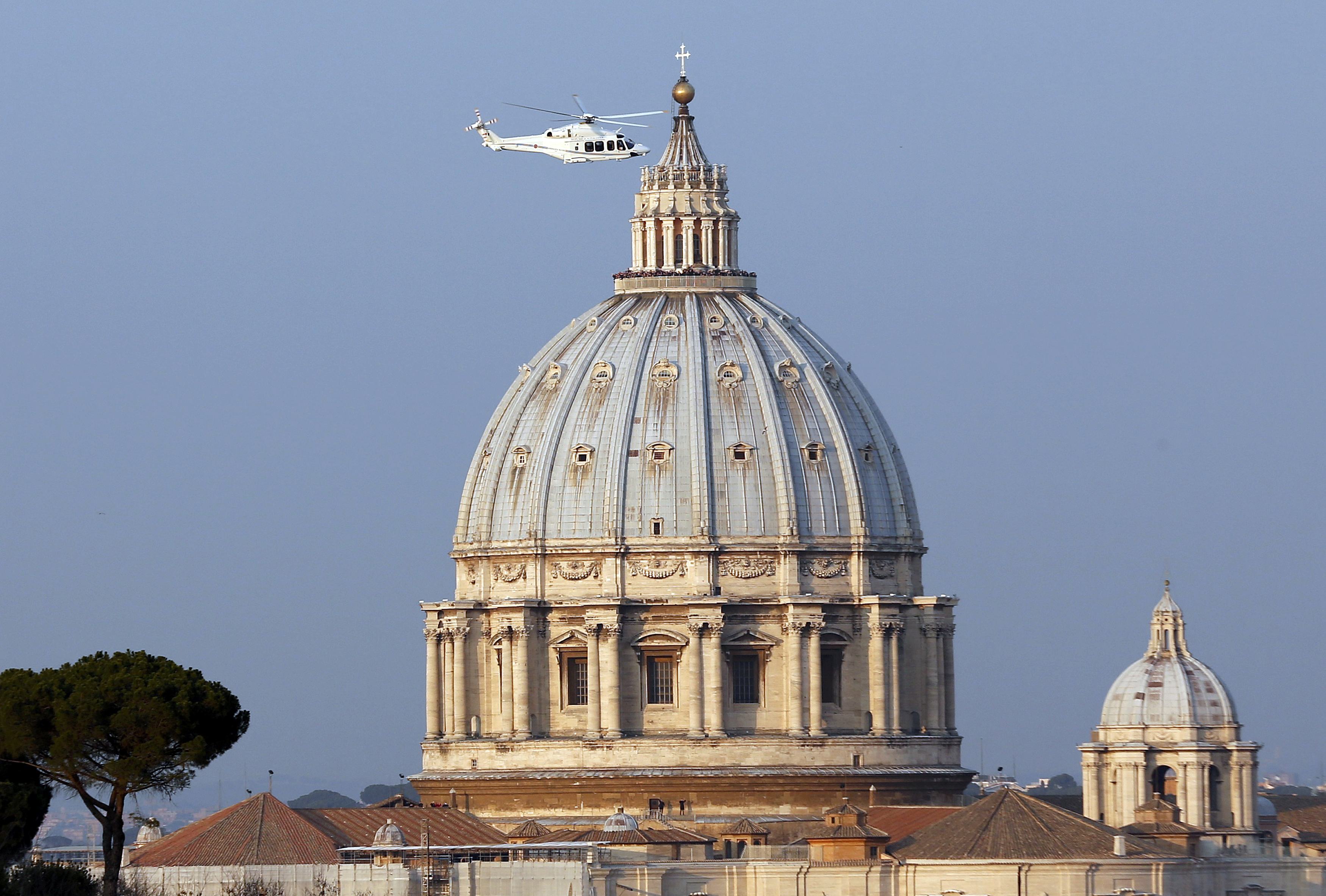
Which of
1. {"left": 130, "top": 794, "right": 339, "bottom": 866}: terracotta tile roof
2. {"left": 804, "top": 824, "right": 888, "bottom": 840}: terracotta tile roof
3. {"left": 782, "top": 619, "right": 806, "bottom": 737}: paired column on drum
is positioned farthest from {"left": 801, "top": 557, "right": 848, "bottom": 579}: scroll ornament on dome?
{"left": 130, "top": 794, "right": 339, "bottom": 866}: terracotta tile roof

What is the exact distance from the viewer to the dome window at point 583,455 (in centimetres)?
13812

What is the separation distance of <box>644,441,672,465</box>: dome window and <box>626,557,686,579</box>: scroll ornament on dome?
2763 mm

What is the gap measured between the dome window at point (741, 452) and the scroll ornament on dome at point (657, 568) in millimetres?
3280

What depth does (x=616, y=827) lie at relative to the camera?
12775cm

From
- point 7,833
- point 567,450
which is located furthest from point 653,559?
point 7,833

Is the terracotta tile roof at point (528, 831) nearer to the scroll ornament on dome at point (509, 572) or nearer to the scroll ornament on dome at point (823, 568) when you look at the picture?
the scroll ornament on dome at point (509, 572)

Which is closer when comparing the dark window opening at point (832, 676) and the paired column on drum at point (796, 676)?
the paired column on drum at point (796, 676)

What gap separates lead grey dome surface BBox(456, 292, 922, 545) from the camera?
451 ft

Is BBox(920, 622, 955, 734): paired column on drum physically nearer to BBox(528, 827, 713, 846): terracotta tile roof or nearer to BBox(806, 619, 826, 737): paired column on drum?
BBox(806, 619, 826, 737): paired column on drum

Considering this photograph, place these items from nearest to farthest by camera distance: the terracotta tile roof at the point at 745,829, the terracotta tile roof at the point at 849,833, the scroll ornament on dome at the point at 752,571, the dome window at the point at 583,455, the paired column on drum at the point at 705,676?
the terracotta tile roof at the point at 849,833 < the terracotta tile roof at the point at 745,829 < the paired column on drum at the point at 705,676 < the scroll ornament on dome at the point at 752,571 < the dome window at the point at 583,455

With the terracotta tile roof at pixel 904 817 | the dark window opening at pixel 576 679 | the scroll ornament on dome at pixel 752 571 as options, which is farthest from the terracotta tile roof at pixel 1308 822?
the dark window opening at pixel 576 679

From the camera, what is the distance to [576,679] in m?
139

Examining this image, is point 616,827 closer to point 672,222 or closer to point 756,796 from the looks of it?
point 756,796

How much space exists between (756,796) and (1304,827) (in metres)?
19.1
